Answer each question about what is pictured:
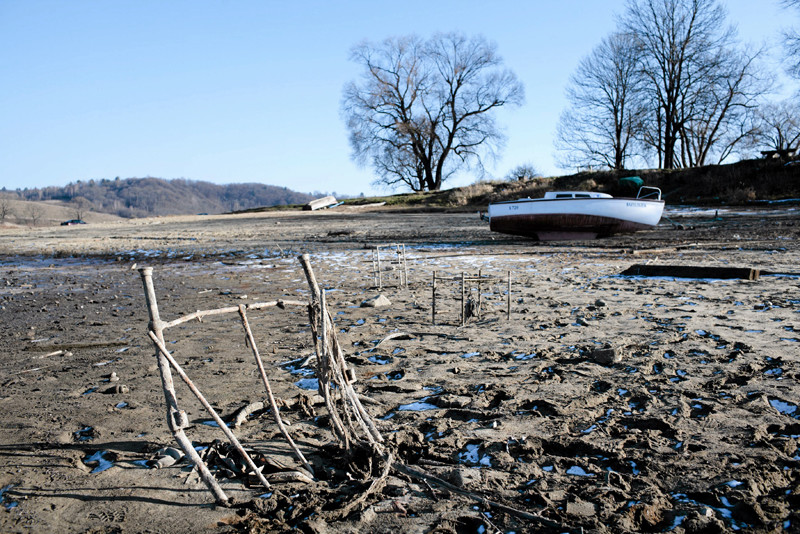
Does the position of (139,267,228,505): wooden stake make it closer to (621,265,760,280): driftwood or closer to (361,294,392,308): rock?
(361,294,392,308): rock

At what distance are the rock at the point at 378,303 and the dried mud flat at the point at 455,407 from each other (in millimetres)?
171

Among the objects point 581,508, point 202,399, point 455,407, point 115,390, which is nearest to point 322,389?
point 202,399

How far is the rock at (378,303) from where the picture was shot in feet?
26.6

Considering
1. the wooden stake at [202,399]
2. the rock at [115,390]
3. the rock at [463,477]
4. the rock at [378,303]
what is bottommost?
the rock at [463,477]

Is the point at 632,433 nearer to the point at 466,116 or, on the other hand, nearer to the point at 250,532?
the point at 250,532

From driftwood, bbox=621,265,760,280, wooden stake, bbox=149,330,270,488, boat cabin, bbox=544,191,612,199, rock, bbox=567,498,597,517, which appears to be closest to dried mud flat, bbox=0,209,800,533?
rock, bbox=567,498,597,517

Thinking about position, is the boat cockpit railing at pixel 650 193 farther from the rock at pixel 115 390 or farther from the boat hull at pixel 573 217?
the rock at pixel 115 390

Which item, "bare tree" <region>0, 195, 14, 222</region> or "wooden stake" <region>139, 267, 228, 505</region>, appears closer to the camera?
"wooden stake" <region>139, 267, 228, 505</region>

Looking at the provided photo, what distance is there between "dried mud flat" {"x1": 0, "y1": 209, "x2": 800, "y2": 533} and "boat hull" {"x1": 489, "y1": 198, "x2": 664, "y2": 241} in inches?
364

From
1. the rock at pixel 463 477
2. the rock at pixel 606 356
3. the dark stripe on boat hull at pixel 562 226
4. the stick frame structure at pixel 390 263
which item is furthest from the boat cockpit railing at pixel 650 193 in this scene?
the rock at pixel 463 477

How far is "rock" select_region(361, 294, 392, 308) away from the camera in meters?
8.12

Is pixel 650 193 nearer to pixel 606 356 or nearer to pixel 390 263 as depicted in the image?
pixel 390 263

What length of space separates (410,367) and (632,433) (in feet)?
6.89

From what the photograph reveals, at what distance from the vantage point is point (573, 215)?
19.0m
